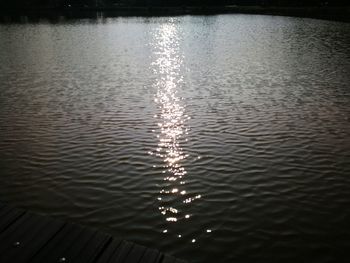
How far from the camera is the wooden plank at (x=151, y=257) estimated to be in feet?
33.7

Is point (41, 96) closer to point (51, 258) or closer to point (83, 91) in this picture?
point (83, 91)

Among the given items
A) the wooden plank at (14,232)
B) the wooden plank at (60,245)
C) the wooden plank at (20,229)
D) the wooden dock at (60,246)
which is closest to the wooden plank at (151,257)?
the wooden dock at (60,246)

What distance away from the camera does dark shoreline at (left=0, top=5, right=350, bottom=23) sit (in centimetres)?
12643

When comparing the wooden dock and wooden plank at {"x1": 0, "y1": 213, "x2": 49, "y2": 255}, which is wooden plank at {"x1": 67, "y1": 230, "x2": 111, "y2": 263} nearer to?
the wooden dock

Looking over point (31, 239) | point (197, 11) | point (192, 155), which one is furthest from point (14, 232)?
point (197, 11)

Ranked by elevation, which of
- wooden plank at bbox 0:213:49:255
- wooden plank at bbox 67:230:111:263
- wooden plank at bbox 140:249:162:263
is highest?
wooden plank at bbox 140:249:162:263

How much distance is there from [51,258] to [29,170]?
982 cm

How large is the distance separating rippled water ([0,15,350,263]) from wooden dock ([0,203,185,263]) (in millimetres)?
2397

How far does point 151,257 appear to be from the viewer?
1042 centimetres

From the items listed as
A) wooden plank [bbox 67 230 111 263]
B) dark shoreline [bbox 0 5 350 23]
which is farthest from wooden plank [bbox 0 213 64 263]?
dark shoreline [bbox 0 5 350 23]

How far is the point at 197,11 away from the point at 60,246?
619 ft

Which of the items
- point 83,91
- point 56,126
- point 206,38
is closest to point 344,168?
point 56,126

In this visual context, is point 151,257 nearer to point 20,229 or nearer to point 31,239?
point 31,239

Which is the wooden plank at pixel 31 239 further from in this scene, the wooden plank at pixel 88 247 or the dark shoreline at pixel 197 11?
the dark shoreline at pixel 197 11
